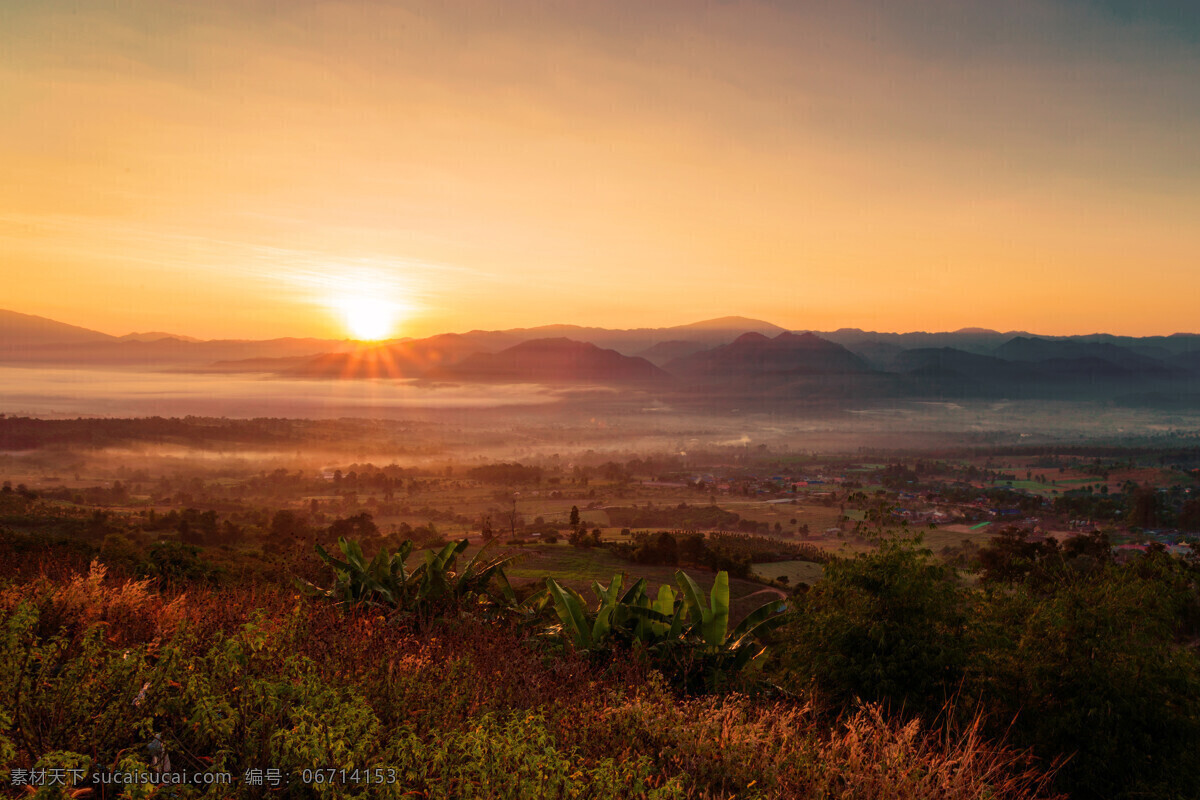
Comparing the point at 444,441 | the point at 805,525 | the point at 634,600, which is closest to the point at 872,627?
the point at 634,600

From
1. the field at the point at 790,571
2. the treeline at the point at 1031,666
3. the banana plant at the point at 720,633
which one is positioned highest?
the banana plant at the point at 720,633

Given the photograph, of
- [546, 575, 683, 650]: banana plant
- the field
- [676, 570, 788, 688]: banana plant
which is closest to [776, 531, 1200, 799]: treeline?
[676, 570, 788, 688]: banana plant

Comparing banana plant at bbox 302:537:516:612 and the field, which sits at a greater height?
banana plant at bbox 302:537:516:612

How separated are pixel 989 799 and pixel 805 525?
76463 mm

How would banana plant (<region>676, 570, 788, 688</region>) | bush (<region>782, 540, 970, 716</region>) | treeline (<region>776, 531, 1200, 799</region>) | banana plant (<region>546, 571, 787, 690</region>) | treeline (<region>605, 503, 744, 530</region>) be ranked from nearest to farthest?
banana plant (<region>546, 571, 787, 690</region>), banana plant (<region>676, 570, 788, 688</region>), bush (<region>782, 540, 970, 716</region>), treeline (<region>776, 531, 1200, 799</region>), treeline (<region>605, 503, 744, 530</region>)

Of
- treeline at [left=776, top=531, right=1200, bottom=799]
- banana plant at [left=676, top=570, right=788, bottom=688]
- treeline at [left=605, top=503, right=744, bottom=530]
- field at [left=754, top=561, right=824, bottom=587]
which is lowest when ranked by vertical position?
treeline at [left=605, top=503, right=744, bottom=530]

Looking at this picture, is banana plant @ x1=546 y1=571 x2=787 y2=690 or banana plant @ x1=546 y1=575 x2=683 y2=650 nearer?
banana plant @ x1=546 y1=571 x2=787 y2=690

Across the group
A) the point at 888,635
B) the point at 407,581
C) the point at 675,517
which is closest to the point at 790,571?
the point at 888,635

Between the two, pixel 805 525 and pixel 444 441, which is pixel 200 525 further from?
pixel 444 441

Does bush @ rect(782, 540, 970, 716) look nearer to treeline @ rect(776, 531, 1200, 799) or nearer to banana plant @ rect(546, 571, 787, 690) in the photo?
treeline @ rect(776, 531, 1200, 799)

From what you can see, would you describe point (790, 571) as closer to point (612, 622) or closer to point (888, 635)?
point (888, 635)

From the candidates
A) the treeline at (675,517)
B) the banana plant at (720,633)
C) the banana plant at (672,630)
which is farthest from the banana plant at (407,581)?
the treeline at (675,517)

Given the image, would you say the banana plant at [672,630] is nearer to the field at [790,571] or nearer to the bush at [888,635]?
the bush at [888,635]

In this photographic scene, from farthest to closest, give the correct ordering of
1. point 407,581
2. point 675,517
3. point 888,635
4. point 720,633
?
point 675,517, point 888,635, point 407,581, point 720,633
